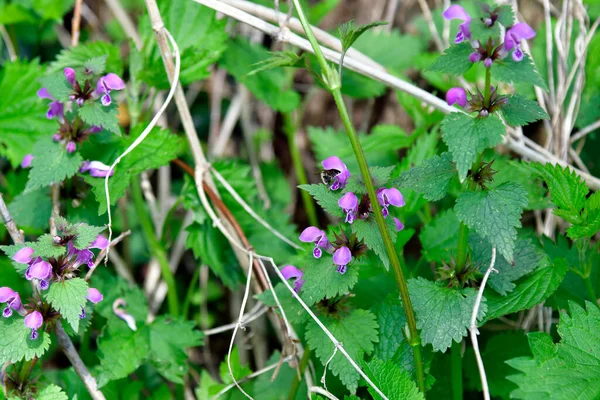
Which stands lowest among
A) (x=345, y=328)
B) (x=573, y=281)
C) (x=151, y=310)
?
(x=151, y=310)

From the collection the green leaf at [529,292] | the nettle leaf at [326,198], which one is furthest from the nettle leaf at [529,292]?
the nettle leaf at [326,198]

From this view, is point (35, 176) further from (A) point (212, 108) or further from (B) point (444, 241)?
(A) point (212, 108)

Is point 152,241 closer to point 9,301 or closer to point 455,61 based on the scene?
point 9,301

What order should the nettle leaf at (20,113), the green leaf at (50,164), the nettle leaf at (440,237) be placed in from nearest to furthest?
the green leaf at (50,164), the nettle leaf at (440,237), the nettle leaf at (20,113)

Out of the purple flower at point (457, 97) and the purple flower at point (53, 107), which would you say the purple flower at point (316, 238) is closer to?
the purple flower at point (457, 97)

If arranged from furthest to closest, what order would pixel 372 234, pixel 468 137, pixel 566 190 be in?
pixel 566 190 → pixel 372 234 → pixel 468 137

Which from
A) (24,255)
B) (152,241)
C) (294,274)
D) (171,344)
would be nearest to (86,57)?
(152,241)

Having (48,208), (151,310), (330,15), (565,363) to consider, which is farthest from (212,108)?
(565,363)
